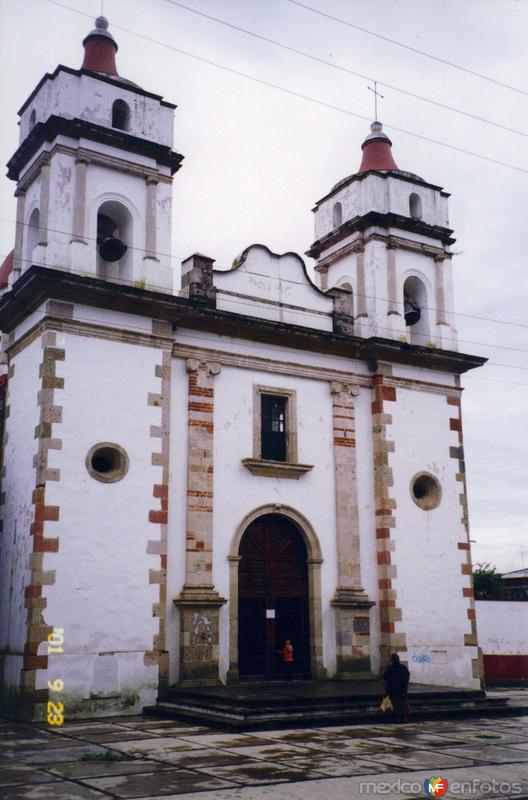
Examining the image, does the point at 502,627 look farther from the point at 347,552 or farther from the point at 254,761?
the point at 254,761

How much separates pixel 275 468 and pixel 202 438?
6.76ft

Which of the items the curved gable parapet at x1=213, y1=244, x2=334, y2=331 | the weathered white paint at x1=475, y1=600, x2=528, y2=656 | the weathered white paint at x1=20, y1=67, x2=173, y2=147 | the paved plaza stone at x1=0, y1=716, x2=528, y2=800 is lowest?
the paved plaza stone at x1=0, y1=716, x2=528, y2=800

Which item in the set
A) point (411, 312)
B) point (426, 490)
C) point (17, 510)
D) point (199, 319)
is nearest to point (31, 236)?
point (199, 319)

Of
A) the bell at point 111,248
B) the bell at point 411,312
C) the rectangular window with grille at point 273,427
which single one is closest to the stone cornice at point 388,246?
the bell at point 411,312

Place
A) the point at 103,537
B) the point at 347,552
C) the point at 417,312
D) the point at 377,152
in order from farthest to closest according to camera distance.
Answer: the point at 377,152
the point at 417,312
the point at 347,552
the point at 103,537

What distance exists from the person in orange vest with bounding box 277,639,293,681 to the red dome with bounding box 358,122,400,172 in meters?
13.6

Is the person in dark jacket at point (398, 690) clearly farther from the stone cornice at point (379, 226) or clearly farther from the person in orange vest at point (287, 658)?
the stone cornice at point (379, 226)

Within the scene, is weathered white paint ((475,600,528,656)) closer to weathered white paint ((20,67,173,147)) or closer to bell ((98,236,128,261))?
bell ((98,236,128,261))

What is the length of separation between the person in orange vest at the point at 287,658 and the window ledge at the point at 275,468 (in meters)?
3.92

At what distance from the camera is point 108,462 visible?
18828 millimetres

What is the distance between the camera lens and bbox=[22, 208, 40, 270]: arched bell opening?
20.9m

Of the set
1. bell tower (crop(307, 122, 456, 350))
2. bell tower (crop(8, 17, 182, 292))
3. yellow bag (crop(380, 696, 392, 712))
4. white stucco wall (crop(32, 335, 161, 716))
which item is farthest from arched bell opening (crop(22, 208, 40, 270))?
yellow bag (crop(380, 696, 392, 712))

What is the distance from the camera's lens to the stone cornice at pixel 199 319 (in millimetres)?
18547
